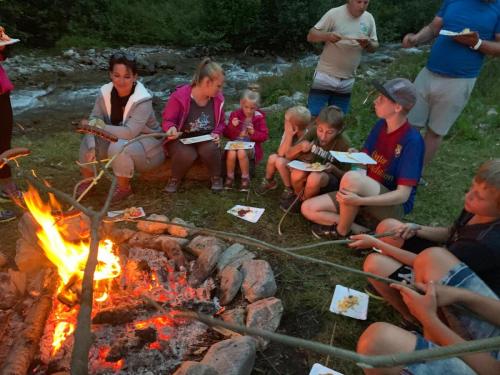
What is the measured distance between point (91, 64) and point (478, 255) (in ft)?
35.3

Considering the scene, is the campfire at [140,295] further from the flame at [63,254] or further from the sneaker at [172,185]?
the sneaker at [172,185]

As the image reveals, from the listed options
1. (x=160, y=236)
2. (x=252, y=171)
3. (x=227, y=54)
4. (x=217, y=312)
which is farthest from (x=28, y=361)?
(x=227, y=54)

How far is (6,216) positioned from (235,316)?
7.45 ft

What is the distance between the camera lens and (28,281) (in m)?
2.63

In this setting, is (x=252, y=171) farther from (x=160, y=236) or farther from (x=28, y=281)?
(x=28, y=281)

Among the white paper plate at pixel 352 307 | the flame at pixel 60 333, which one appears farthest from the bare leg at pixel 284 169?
the flame at pixel 60 333

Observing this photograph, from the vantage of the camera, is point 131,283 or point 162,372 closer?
point 162,372

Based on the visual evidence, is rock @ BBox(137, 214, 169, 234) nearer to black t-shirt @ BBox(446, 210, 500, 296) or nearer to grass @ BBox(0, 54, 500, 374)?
grass @ BBox(0, 54, 500, 374)

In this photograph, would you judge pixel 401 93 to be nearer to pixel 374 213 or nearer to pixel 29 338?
pixel 374 213

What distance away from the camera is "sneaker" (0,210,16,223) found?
3.43 metres

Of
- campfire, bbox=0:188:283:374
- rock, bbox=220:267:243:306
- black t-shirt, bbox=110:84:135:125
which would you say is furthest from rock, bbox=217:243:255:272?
black t-shirt, bbox=110:84:135:125

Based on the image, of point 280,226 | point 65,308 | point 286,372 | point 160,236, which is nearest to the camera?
point 286,372

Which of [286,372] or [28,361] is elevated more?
[28,361]

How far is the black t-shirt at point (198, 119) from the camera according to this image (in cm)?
413
